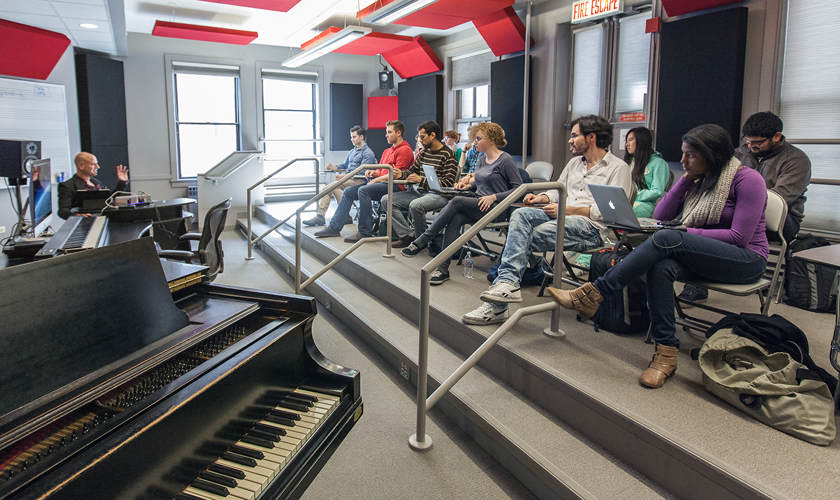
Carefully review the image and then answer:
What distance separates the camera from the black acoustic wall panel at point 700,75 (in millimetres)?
4062

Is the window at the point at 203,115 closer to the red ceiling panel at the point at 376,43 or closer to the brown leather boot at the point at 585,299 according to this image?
the red ceiling panel at the point at 376,43

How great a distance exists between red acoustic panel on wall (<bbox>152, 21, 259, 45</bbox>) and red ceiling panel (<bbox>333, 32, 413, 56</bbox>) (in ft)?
4.45

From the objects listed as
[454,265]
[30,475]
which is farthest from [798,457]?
[454,265]

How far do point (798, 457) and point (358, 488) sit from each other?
1455 mm

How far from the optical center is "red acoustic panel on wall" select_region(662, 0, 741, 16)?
163 inches

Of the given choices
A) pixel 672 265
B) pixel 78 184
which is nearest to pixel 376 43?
pixel 78 184

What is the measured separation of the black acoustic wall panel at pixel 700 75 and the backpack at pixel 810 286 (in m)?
1.65

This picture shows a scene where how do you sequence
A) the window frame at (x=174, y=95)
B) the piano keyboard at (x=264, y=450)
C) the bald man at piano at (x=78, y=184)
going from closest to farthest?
the piano keyboard at (x=264, y=450) < the bald man at piano at (x=78, y=184) < the window frame at (x=174, y=95)

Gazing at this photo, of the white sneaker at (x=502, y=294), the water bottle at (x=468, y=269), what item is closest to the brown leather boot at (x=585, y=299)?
the white sneaker at (x=502, y=294)

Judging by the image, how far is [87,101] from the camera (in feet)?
24.0

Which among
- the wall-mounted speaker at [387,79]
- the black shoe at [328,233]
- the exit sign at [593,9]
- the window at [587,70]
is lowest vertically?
the black shoe at [328,233]

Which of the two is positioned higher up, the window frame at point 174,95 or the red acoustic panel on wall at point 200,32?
the red acoustic panel on wall at point 200,32

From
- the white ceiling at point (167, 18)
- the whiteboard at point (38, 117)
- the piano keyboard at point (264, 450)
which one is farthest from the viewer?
the whiteboard at point (38, 117)

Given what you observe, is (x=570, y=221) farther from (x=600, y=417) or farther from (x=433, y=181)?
(x=433, y=181)
